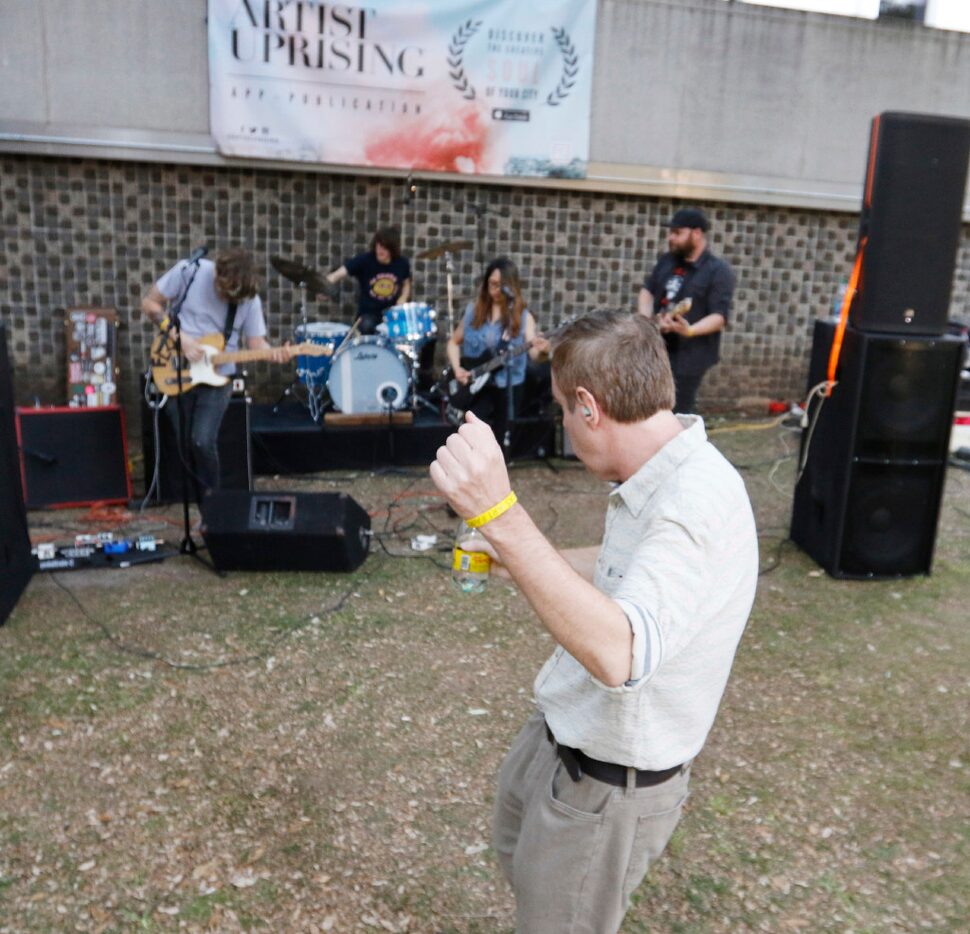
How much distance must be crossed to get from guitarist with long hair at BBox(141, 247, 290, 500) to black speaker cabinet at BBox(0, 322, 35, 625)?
123 centimetres

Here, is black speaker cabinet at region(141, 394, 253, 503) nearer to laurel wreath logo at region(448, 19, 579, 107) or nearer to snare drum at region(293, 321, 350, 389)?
snare drum at region(293, 321, 350, 389)

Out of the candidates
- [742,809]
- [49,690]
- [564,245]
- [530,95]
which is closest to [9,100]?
[530,95]

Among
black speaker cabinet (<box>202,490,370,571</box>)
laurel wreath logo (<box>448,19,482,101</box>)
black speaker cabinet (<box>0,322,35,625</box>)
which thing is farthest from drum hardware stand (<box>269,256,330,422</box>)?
black speaker cabinet (<box>0,322,35,625</box>)

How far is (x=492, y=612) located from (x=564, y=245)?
538 cm

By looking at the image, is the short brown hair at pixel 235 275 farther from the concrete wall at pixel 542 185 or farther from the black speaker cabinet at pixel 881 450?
the black speaker cabinet at pixel 881 450

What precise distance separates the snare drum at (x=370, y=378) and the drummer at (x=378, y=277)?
2.74 feet

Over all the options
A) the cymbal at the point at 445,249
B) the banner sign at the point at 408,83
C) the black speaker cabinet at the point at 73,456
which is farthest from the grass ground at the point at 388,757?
the banner sign at the point at 408,83

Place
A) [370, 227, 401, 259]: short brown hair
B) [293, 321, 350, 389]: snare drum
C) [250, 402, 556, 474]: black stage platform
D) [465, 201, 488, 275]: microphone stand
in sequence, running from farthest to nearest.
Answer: [465, 201, 488, 275]: microphone stand, [370, 227, 401, 259]: short brown hair, [293, 321, 350, 389]: snare drum, [250, 402, 556, 474]: black stage platform

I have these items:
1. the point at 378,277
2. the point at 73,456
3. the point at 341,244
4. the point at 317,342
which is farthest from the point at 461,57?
the point at 73,456

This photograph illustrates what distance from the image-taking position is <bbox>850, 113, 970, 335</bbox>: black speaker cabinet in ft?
16.2

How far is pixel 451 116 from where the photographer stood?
27.8 ft

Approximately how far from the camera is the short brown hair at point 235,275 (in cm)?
577

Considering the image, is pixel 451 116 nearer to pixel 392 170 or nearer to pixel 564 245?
pixel 392 170

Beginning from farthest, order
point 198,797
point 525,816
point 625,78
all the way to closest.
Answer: point 625,78 < point 198,797 < point 525,816
